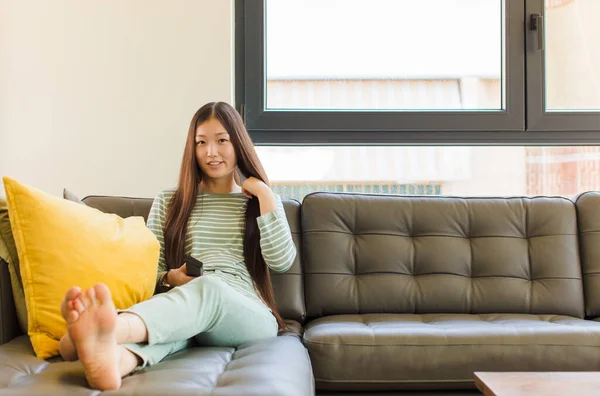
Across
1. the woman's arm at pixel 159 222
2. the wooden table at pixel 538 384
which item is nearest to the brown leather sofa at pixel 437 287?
the woman's arm at pixel 159 222

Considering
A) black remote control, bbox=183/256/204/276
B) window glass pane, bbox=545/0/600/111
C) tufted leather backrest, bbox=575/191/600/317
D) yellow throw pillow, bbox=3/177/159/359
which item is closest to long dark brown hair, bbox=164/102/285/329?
black remote control, bbox=183/256/204/276

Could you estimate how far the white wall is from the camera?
2.71 m

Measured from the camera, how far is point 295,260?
7.64ft

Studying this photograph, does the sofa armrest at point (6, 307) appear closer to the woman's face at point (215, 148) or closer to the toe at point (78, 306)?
the toe at point (78, 306)

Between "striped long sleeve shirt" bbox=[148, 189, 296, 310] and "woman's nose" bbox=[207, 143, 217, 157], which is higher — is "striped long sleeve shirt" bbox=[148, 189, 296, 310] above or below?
below

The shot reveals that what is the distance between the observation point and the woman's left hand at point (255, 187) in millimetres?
2125

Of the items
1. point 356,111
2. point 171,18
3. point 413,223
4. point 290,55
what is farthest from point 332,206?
point 171,18

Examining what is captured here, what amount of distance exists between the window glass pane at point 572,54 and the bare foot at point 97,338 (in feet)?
7.61

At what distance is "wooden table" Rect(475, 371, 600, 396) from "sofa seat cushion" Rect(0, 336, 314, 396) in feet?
1.32

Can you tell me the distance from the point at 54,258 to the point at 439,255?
1365 millimetres

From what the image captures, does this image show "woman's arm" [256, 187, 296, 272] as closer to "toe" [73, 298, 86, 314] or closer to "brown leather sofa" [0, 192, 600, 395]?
"brown leather sofa" [0, 192, 600, 395]

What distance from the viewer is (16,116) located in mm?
2703

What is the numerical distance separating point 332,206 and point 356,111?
0.64 m

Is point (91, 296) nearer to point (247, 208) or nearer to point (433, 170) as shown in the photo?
point (247, 208)
